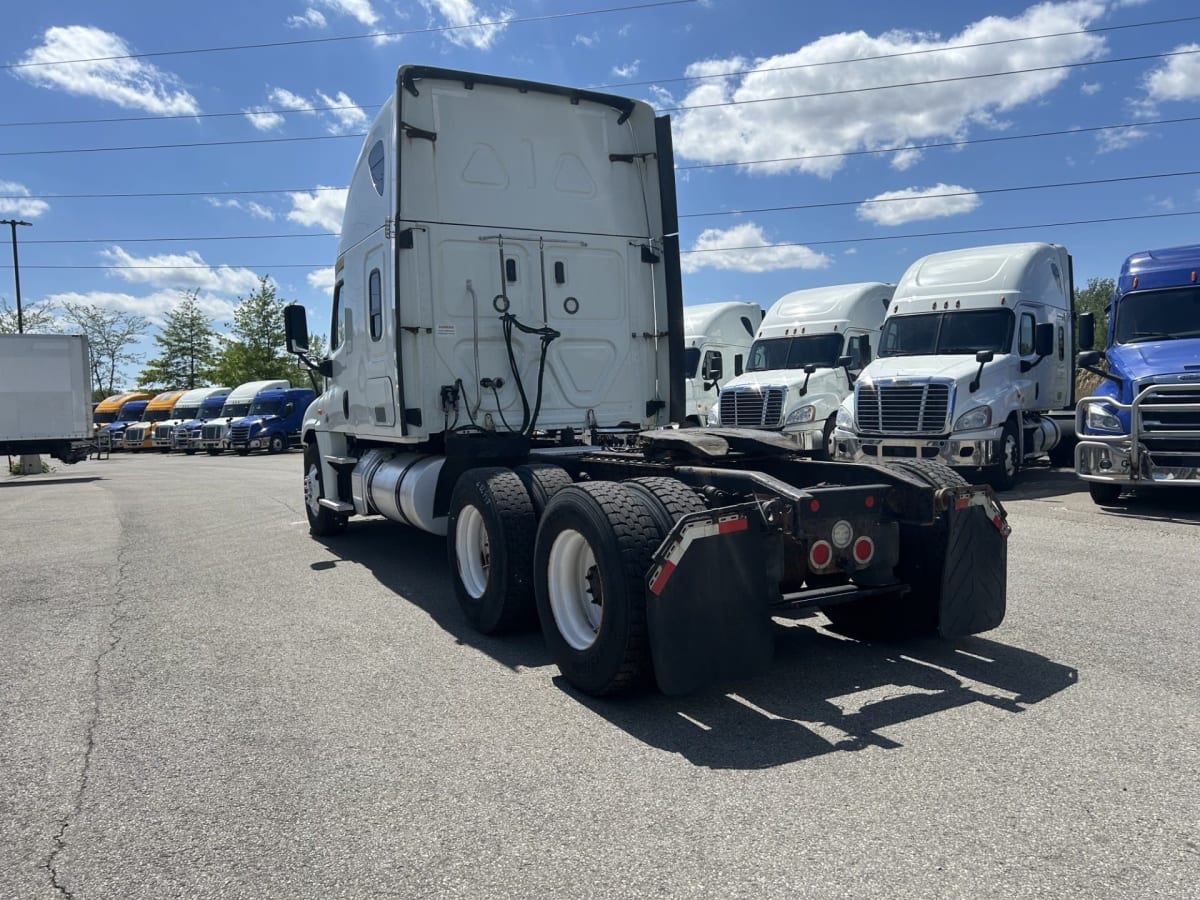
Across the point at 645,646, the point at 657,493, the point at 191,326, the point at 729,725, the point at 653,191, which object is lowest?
the point at 729,725

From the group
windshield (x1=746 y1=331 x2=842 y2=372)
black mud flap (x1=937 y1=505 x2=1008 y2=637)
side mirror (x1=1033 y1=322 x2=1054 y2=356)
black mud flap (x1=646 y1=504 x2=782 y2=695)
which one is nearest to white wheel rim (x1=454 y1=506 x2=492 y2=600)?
black mud flap (x1=646 y1=504 x2=782 y2=695)

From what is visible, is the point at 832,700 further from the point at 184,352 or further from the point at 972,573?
the point at 184,352

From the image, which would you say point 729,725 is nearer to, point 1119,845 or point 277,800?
point 1119,845

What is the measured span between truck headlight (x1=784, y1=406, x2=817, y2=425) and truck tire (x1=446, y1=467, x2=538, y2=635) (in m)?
10.1

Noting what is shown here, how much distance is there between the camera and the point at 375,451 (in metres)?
8.88

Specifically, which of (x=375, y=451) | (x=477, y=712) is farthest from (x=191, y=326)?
(x=477, y=712)

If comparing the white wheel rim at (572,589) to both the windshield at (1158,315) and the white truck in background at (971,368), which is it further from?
the windshield at (1158,315)

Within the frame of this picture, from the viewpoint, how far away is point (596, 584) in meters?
4.74

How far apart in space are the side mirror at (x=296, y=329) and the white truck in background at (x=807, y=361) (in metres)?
8.38

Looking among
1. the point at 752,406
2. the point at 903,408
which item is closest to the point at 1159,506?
the point at 903,408

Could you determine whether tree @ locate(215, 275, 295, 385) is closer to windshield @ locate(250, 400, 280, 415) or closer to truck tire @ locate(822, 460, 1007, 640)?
windshield @ locate(250, 400, 280, 415)

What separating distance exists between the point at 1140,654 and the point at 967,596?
3.49 feet

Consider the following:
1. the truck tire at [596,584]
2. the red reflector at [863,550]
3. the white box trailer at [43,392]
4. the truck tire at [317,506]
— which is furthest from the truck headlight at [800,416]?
the white box trailer at [43,392]

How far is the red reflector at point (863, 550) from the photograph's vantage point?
→ 15.3 ft
